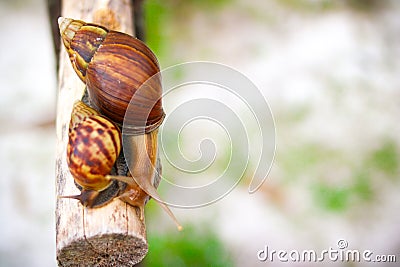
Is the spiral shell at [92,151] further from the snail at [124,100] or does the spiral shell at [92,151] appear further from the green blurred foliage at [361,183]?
the green blurred foliage at [361,183]

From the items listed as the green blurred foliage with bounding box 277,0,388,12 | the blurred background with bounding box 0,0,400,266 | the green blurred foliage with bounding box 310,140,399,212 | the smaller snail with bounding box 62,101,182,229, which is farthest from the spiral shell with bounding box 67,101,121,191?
the green blurred foliage with bounding box 277,0,388,12

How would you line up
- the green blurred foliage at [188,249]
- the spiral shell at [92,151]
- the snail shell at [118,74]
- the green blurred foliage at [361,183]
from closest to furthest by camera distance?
the spiral shell at [92,151]
the snail shell at [118,74]
the green blurred foliage at [188,249]
the green blurred foliage at [361,183]

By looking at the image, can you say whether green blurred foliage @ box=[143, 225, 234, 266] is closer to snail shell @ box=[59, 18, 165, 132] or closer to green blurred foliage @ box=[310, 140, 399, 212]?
green blurred foliage @ box=[310, 140, 399, 212]

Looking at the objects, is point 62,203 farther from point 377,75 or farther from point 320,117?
point 377,75

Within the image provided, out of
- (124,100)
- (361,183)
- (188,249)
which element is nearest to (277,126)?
(361,183)

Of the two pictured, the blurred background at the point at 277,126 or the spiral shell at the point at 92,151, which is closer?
the spiral shell at the point at 92,151

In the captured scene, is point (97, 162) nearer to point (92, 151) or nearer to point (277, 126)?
point (92, 151)

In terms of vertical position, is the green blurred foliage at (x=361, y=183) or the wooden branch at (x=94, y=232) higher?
the wooden branch at (x=94, y=232)

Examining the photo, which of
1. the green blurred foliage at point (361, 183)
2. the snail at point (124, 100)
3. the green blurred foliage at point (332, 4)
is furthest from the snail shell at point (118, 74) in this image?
the green blurred foliage at point (332, 4)
